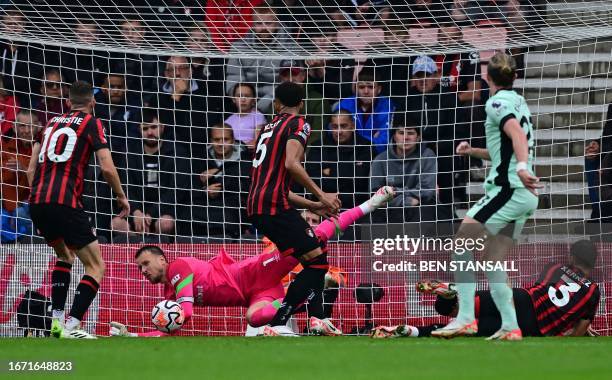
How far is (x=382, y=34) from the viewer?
1265 cm

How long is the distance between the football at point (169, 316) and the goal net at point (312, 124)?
77.8 inches

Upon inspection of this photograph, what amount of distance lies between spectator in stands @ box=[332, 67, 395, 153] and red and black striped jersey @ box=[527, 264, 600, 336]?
3.34 m

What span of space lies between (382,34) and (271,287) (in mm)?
3124

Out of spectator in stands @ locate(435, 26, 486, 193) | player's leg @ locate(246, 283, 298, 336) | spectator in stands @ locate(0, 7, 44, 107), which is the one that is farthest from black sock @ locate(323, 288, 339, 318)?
spectator in stands @ locate(0, 7, 44, 107)

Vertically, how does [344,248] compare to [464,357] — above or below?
above

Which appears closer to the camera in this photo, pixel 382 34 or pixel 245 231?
pixel 382 34

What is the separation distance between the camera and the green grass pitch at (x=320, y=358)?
6.22 m

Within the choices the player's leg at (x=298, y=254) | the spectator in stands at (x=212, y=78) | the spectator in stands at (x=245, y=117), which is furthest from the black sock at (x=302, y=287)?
the spectator in stands at (x=245, y=117)

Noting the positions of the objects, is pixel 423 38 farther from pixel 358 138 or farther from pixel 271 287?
pixel 271 287

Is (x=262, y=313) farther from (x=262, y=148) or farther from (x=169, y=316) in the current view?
(x=262, y=148)

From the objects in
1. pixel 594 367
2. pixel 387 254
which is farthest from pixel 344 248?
pixel 594 367

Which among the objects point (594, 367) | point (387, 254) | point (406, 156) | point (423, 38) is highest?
point (423, 38)

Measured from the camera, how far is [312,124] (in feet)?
45.9

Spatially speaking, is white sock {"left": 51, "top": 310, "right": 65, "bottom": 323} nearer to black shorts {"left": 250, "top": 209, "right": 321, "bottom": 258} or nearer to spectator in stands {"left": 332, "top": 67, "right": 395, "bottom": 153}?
black shorts {"left": 250, "top": 209, "right": 321, "bottom": 258}
